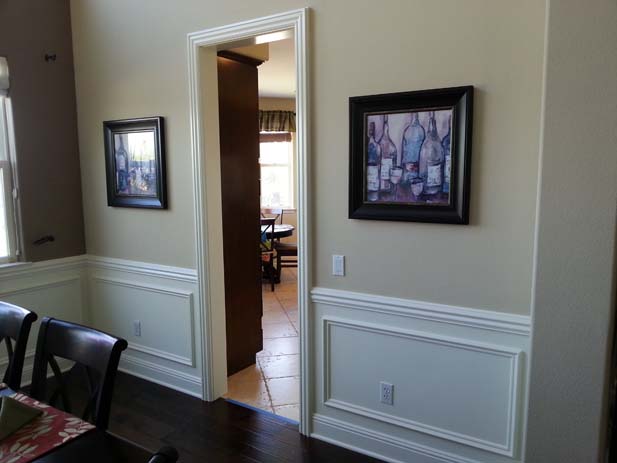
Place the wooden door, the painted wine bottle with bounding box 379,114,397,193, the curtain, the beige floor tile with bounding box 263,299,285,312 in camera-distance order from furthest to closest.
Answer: the beige floor tile with bounding box 263,299,285,312
the wooden door
the curtain
the painted wine bottle with bounding box 379,114,397,193

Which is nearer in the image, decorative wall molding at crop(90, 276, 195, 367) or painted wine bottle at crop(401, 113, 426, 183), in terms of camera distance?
painted wine bottle at crop(401, 113, 426, 183)

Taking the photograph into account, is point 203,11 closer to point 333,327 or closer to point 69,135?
point 69,135

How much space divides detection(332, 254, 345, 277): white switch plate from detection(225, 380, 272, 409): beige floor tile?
3.78 ft

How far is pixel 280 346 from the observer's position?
13.4 ft

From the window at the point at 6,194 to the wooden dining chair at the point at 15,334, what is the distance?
1.70m

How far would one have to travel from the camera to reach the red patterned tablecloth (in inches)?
46.3

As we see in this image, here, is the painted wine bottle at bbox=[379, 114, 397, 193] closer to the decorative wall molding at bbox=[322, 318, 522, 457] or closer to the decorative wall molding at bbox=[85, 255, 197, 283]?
the decorative wall molding at bbox=[322, 318, 522, 457]

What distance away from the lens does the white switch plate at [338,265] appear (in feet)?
8.11

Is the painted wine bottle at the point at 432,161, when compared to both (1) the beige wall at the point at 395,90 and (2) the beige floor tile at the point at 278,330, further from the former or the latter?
(2) the beige floor tile at the point at 278,330

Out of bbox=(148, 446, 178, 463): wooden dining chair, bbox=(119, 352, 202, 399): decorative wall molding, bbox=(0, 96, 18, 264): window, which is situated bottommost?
bbox=(119, 352, 202, 399): decorative wall molding

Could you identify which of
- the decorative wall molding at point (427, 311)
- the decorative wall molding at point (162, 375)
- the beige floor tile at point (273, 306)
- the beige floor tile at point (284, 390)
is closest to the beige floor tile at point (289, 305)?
the beige floor tile at point (273, 306)

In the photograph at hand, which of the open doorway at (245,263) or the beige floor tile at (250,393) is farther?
the open doorway at (245,263)

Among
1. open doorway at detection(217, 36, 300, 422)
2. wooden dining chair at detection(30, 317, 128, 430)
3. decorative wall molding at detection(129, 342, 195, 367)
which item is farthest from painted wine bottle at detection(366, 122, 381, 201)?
decorative wall molding at detection(129, 342, 195, 367)

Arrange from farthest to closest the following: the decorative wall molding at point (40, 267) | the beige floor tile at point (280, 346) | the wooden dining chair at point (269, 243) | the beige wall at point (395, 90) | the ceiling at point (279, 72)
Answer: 1. the wooden dining chair at point (269, 243)
2. the ceiling at point (279, 72)
3. the beige floor tile at point (280, 346)
4. the decorative wall molding at point (40, 267)
5. the beige wall at point (395, 90)
